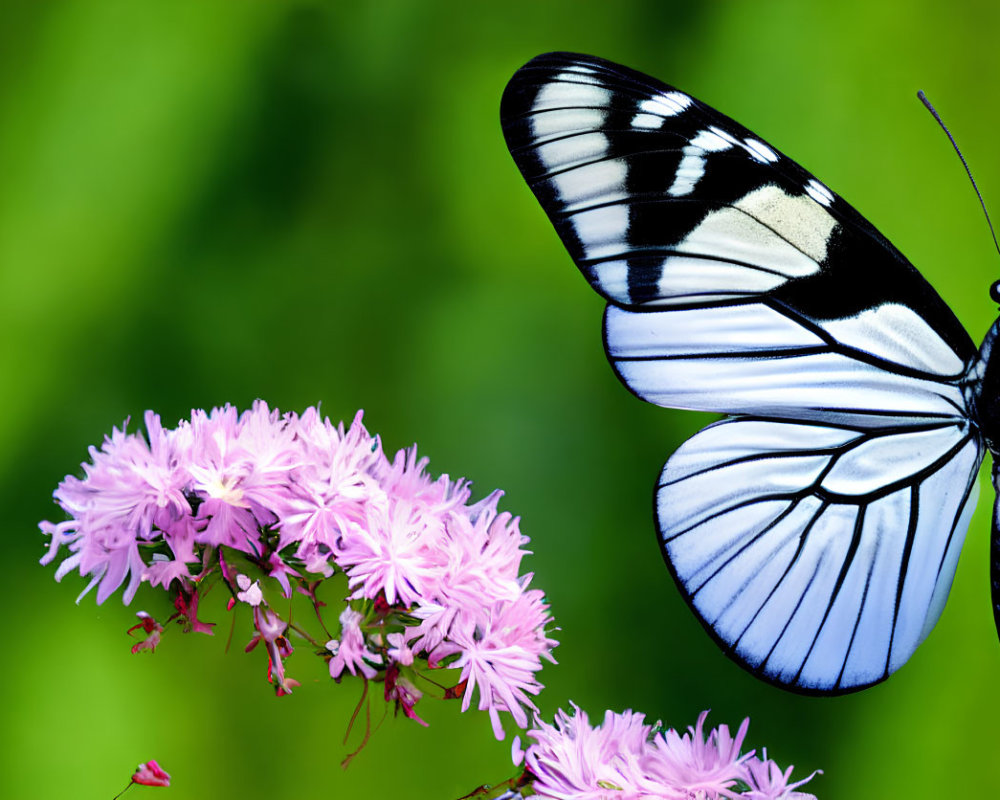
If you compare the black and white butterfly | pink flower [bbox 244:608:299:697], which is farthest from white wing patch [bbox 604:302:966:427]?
pink flower [bbox 244:608:299:697]

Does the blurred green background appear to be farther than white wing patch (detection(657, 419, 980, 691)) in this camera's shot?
Yes

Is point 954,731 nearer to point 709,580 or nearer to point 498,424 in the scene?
point 498,424

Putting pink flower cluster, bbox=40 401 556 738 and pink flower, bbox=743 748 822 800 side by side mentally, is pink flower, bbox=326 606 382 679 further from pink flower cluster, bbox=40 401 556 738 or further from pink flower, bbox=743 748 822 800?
pink flower, bbox=743 748 822 800

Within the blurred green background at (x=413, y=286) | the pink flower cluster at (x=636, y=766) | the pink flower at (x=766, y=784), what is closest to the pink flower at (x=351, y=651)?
the pink flower cluster at (x=636, y=766)

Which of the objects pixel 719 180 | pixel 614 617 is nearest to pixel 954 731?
pixel 614 617

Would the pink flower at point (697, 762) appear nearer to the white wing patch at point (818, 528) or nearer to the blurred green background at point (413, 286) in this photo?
the white wing patch at point (818, 528)

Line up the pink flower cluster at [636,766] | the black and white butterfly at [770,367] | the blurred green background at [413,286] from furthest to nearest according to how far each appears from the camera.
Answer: the blurred green background at [413,286], the black and white butterfly at [770,367], the pink flower cluster at [636,766]
